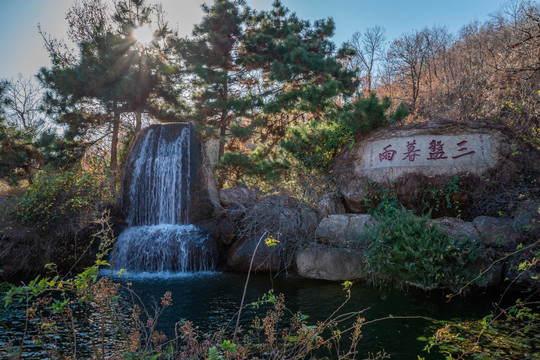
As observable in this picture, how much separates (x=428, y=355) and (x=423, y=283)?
2026mm

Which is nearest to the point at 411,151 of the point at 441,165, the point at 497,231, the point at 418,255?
the point at 441,165

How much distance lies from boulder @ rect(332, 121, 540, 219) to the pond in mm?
2070

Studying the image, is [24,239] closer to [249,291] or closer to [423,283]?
[249,291]

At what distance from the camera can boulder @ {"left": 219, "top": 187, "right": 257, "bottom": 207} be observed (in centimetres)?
835

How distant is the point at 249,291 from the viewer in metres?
5.45

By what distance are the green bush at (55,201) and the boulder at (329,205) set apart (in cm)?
506

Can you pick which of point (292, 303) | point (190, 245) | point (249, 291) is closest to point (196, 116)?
point (190, 245)

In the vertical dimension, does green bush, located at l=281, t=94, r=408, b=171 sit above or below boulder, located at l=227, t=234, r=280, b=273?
above

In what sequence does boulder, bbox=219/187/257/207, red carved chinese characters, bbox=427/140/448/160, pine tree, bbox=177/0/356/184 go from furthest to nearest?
pine tree, bbox=177/0/356/184, boulder, bbox=219/187/257/207, red carved chinese characters, bbox=427/140/448/160

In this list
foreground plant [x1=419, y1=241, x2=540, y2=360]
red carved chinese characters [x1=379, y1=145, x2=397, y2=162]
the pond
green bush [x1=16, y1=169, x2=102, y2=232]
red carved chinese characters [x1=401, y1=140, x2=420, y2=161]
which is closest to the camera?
foreground plant [x1=419, y1=241, x2=540, y2=360]

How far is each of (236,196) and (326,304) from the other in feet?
14.8

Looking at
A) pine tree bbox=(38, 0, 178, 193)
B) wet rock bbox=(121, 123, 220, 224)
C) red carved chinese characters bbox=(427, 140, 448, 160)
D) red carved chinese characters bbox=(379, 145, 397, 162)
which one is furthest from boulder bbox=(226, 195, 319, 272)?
pine tree bbox=(38, 0, 178, 193)

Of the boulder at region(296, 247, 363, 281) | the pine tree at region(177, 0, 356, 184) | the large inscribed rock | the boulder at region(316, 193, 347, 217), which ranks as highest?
the pine tree at region(177, 0, 356, 184)

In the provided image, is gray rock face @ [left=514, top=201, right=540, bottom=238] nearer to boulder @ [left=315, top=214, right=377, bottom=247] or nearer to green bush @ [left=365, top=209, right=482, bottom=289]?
green bush @ [left=365, top=209, right=482, bottom=289]
